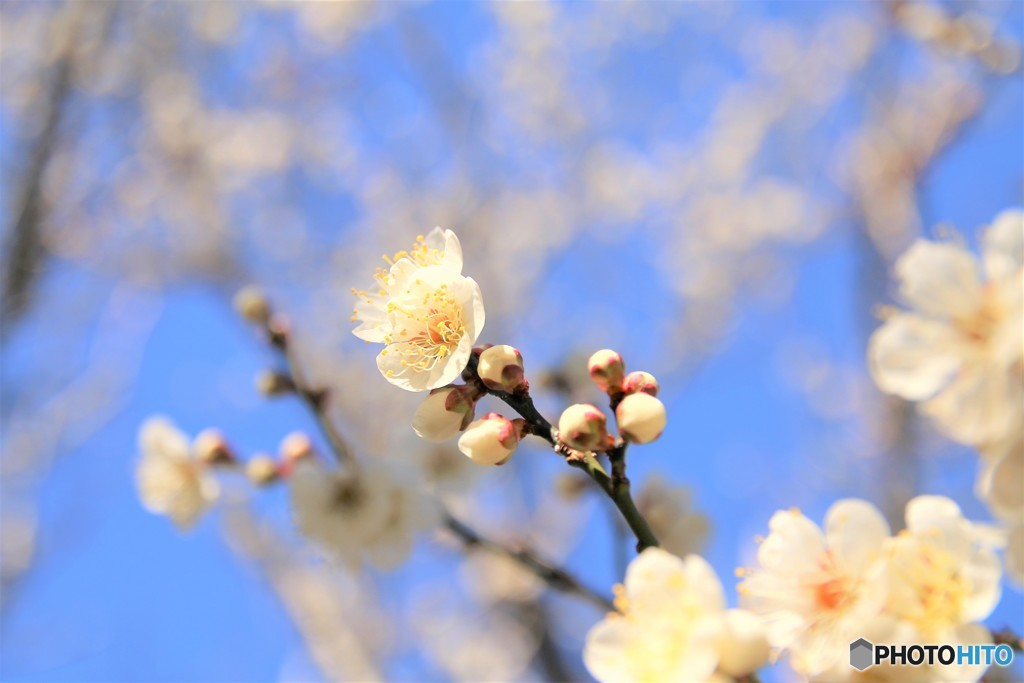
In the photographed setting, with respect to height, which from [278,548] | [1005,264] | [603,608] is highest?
[278,548]

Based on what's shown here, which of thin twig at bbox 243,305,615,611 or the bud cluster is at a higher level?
thin twig at bbox 243,305,615,611

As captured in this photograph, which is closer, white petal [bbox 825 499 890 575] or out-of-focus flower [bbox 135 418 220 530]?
white petal [bbox 825 499 890 575]

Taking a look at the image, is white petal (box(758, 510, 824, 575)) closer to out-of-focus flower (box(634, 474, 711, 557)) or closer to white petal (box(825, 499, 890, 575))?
white petal (box(825, 499, 890, 575))

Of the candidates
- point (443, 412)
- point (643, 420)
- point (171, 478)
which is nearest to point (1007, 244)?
point (643, 420)

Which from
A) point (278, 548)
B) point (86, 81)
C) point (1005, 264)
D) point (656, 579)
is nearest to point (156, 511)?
point (656, 579)

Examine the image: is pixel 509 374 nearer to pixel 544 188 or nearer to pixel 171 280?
pixel 171 280

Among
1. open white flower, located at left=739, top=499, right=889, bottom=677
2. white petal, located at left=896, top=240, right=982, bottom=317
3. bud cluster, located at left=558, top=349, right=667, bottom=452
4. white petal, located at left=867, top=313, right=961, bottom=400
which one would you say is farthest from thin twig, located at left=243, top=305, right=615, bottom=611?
white petal, located at left=896, top=240, right=982, bottom=317
